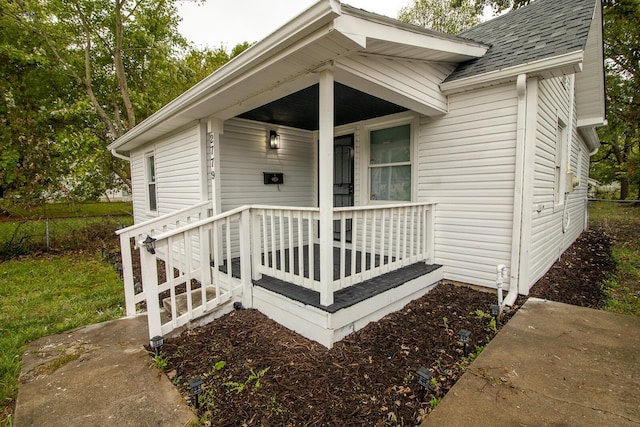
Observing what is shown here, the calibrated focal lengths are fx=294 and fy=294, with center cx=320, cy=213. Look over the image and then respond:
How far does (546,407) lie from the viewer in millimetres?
1849

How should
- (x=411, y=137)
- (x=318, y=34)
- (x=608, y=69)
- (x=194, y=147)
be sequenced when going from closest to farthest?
(x=318, y=34), (x=411, y=137), (x=194, y=147), (x=608, y=69)

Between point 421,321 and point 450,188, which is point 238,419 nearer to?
point 421,321

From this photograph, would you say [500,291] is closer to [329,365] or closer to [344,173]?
[329,365]

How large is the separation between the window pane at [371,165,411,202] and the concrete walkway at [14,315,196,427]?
3.71 m

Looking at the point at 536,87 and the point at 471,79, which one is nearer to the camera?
the point at 536,87

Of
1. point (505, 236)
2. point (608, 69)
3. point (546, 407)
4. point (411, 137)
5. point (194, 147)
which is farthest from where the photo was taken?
point (608, 69)

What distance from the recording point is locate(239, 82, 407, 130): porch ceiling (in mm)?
3732

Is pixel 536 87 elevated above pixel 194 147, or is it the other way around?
pixel 536 87

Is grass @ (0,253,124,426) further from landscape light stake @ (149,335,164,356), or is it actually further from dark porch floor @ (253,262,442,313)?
dark porch floor @ (253,262,442,313)

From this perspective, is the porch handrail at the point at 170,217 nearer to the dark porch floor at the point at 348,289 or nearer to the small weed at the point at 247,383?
the dark porch floor at the point at 348,289

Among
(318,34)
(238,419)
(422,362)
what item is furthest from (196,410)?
(318,34)

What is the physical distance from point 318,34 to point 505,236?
315 cm

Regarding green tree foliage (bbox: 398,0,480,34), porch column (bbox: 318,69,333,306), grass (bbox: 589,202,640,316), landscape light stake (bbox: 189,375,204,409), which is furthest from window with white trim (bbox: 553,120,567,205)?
green tree foliage (bbox: 398,0,480,34)

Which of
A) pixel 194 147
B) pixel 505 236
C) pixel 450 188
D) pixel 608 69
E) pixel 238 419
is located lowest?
pixel 238 419
